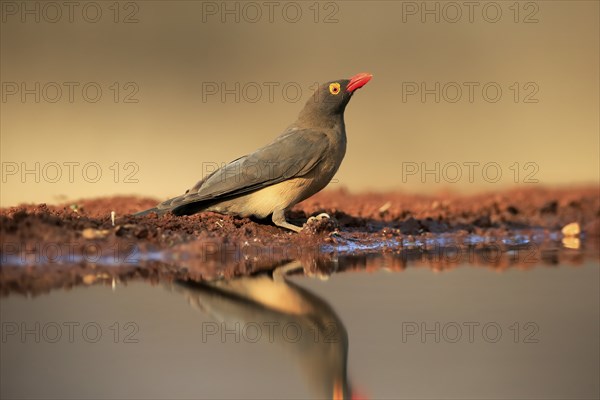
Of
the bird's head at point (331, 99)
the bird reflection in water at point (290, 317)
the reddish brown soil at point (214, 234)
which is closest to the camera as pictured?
the bird reflection in water at point (290, 317)

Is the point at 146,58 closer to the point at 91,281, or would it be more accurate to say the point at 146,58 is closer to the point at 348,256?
the point at 348,256

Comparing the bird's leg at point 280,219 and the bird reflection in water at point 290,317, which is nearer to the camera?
the bird reflection in water at point 290,317

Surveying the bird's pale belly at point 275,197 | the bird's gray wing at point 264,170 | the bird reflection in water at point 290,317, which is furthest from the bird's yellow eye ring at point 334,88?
the bird reflection in water at point 290,317

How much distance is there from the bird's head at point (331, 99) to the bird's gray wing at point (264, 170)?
324 mm

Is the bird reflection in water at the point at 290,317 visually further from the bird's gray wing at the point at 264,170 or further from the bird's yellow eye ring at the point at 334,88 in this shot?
the bird's yellow eye ring at the point at 334,88

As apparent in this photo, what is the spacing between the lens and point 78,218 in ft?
17.0

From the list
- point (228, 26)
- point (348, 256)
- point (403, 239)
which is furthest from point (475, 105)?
point (348, 256)

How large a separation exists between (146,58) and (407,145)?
167 inches

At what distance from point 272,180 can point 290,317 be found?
3007 millimetres

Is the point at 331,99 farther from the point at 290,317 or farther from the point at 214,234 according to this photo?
the point at 290,317

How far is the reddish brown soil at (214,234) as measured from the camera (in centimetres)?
421

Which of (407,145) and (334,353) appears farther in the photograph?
(407,145)

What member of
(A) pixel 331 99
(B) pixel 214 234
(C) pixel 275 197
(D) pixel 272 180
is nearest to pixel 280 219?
(C) pixel 275 197

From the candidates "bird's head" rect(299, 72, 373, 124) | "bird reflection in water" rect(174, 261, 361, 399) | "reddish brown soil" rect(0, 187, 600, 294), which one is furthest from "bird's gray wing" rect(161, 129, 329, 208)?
"bird reflection in water" rect(174, 261, 361, 399)
